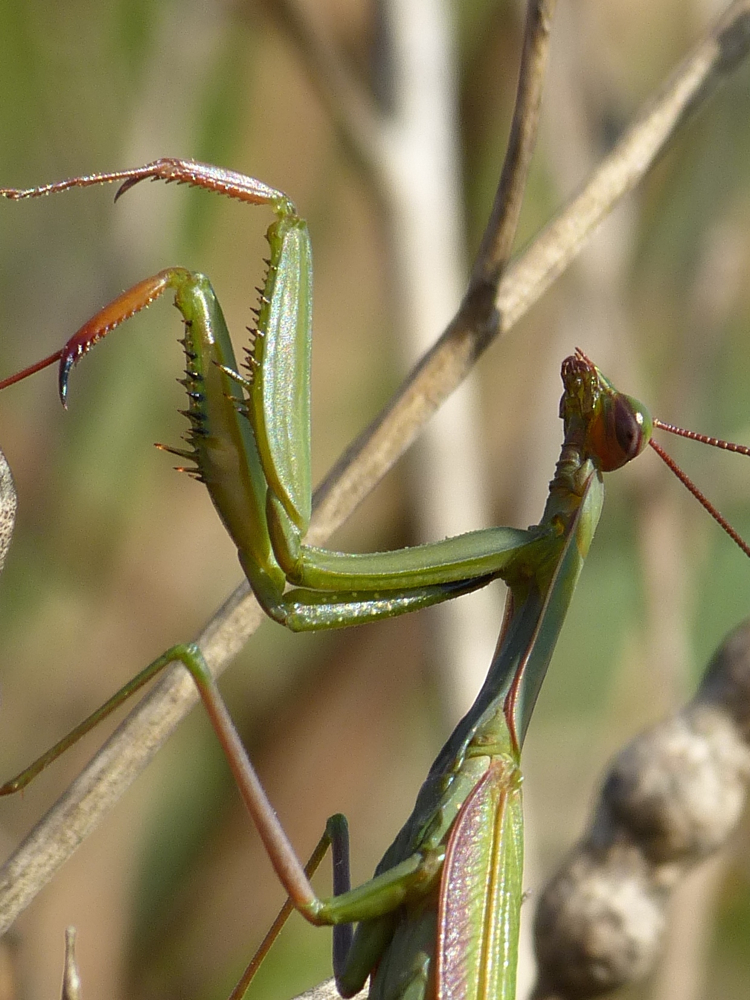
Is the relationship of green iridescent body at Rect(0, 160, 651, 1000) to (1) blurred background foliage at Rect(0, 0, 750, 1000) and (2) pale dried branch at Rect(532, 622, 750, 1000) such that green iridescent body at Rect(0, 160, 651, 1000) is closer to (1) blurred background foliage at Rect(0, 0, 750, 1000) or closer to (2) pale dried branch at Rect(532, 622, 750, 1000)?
(2) pale dried branch at Rect(532, 622, 750, 1000)

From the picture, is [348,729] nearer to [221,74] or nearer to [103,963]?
[103,963]

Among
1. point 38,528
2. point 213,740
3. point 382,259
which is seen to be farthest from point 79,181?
point 213,740

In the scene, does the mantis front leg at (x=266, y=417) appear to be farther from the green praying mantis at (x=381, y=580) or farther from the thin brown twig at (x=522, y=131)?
the thin brown twig at (x=522, y=131)

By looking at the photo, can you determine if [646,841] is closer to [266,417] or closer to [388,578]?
[388,578]

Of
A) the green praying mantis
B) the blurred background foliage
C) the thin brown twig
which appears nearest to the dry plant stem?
the green praying mantis

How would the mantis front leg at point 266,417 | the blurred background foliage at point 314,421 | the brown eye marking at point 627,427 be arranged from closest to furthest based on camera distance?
1. the mantis front leg at point 266,417
2. the brown eye marking at point 627,427
3. the blurred background foliage at point 314,421

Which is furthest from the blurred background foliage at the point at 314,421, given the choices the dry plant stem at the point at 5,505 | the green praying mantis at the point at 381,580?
the dry plant stem at the point at 5,505

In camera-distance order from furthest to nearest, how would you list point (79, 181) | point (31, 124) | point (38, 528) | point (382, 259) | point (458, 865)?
1. point (31, 124)
2. point (38, 528)
3. point (382, 259)
4. point (458, 865)
5. point (79, 181)

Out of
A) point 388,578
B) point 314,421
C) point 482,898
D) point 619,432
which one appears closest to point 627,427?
point 619,432

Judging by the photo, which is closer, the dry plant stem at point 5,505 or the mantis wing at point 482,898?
the dry plant stem at point 5,505
